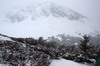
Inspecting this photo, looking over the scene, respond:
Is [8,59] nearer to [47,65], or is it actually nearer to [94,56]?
[47,65]

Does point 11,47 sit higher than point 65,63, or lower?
higher

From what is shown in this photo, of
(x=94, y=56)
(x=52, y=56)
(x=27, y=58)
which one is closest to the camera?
(x=27, y=58)

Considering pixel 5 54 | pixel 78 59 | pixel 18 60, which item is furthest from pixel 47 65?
pixel 78 59

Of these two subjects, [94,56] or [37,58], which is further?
[94,56]

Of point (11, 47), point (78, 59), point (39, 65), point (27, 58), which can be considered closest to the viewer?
point (39, 65)

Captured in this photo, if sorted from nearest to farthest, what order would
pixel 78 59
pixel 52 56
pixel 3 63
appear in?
pixel 3 63 → pixel 52 56 → pixel 78 59

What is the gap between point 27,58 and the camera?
7898 millimetres

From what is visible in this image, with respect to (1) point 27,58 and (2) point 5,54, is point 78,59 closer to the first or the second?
(1) point 27,58

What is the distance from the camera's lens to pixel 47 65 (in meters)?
7.97

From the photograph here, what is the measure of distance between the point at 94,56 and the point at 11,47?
6370 mm

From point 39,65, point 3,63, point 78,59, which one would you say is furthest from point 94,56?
point 3,63

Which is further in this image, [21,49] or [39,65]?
[21,49]

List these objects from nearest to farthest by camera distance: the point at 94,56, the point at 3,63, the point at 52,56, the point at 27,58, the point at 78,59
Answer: the point at 3,63 → the point at 27,58 → the point at 52,56 → the point at 78,59 → the point at 94,56

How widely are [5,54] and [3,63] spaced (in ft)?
2.08
